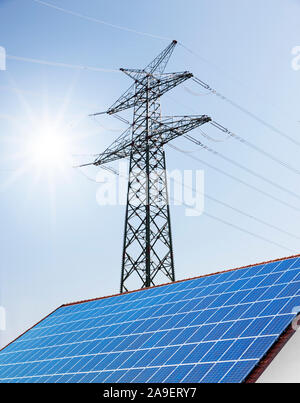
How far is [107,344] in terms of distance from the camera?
20594 millimetres

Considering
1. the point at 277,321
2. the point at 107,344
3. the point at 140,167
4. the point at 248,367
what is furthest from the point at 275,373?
the point at 140,167

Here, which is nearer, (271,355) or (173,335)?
(271,355)

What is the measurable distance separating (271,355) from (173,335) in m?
5.49

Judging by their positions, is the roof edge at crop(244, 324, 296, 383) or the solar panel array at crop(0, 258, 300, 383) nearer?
the roof edge at crop(244, 324, 296, 383)

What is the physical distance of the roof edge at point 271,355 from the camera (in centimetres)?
1299

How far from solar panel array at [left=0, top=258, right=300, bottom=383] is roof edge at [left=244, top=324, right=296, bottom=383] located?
139mm

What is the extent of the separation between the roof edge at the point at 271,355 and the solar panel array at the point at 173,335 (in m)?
0.14

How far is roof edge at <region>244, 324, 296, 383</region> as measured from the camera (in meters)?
13.0

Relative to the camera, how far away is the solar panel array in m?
14.9

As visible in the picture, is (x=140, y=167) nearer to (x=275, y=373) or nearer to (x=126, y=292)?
(x=126, y=292)

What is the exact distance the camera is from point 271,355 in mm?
13711

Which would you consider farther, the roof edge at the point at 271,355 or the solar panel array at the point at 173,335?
the solar panel array at the point at 173,335

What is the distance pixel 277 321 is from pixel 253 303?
97.2 inches
